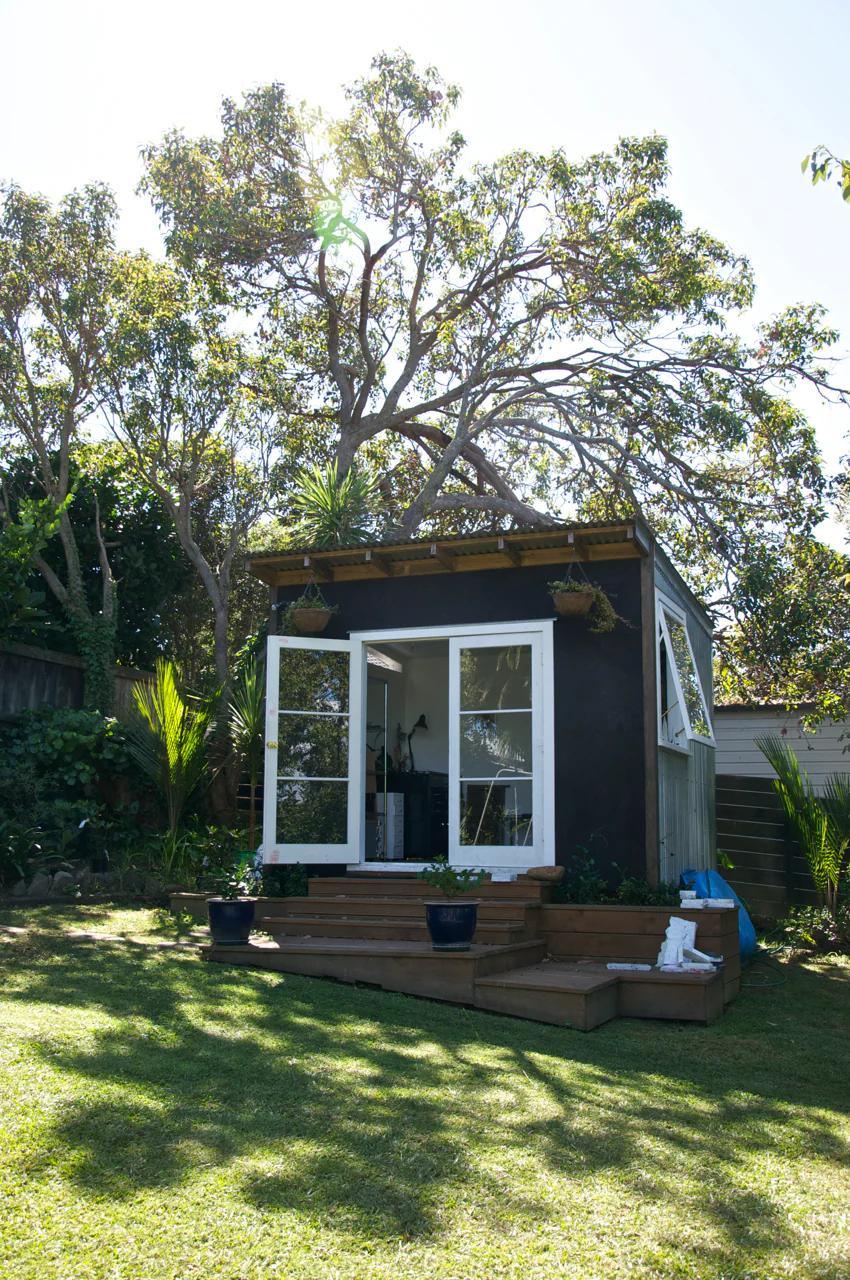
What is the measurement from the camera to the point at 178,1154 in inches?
128

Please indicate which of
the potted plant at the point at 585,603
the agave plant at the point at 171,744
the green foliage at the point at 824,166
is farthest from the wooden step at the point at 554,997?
the agave plant at the point at 171,744

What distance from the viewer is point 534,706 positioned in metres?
7.94

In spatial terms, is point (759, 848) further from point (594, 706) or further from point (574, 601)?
point (574, 601)

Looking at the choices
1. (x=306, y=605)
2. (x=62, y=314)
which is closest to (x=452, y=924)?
(x=306, y=605)

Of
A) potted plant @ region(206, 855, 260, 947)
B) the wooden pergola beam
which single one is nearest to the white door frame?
the wooden pergola beam

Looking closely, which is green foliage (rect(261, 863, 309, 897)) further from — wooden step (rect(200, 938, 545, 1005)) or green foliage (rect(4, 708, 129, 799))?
green foliage (rect(4, 708, 129, 799))

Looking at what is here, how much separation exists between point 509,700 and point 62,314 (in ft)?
24.5

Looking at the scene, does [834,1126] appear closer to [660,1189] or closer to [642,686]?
[660,1189]

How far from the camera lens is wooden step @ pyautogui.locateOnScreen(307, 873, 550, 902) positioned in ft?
24.0

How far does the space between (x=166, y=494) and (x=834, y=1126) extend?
11059 mm

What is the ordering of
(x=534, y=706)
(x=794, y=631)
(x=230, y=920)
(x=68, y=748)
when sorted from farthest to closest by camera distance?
(x=794, y=631) → (x=68, y=748) → (x=534, y=706) → (x=230, y=920)

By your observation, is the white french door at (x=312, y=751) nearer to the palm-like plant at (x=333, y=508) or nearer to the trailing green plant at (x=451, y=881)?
the palm-like plant at (x=333, y=508)

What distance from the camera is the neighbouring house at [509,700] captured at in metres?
7.66

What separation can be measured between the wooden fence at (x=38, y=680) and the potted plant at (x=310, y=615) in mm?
3022
